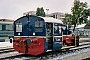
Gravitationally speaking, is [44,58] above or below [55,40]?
below

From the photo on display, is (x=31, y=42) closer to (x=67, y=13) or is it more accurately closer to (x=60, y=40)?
(x=60, y=40)

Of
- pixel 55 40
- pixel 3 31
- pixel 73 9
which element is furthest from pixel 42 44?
pixel 73 9

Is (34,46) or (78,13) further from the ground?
(78,13)

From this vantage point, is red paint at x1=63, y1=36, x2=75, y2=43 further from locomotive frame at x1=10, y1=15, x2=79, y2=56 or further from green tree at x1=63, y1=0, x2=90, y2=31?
green tree at x1=63, y1=0, x2=90, y2=31

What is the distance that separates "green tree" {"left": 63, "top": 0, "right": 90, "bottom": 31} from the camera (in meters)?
42.2

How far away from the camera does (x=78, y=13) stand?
42.2 metres

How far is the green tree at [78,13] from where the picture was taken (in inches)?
1660

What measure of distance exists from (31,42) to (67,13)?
35.3 meters

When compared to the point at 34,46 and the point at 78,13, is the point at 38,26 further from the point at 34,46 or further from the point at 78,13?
the point at 78,13

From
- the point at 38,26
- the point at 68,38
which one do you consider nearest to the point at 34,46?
the point at 38,26

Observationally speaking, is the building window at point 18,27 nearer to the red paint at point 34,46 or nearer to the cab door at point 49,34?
the red paint at point 34,46

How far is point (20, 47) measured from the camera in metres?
11.4

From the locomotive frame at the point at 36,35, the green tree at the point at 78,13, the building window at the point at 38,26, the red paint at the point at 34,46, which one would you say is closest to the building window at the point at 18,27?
the locomotive frame at the point at 36,35

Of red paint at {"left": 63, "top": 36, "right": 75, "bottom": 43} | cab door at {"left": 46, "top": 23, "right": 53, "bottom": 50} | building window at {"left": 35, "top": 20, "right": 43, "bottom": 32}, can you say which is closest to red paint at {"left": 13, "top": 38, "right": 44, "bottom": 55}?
building window at {"left": 35, "top": 20, "right": 43, "bottom": 32}
